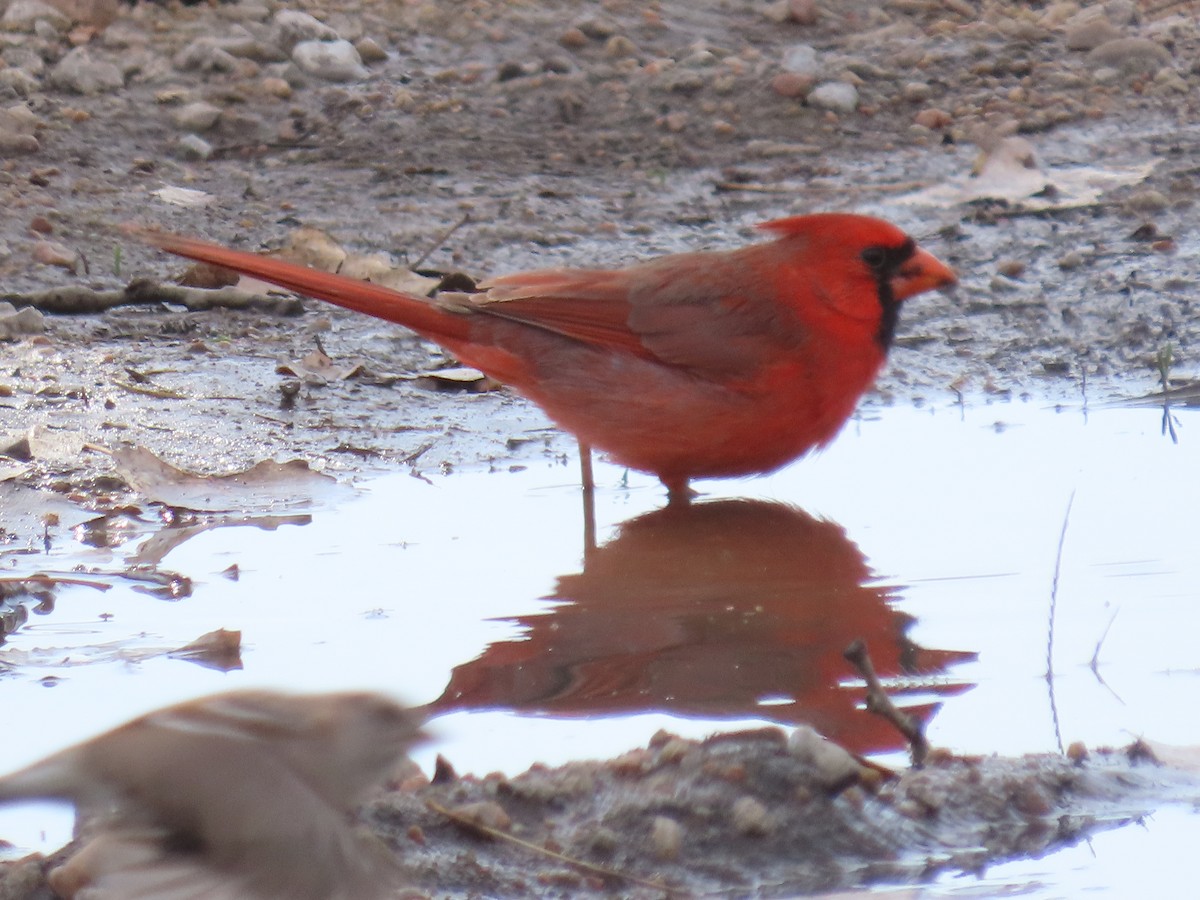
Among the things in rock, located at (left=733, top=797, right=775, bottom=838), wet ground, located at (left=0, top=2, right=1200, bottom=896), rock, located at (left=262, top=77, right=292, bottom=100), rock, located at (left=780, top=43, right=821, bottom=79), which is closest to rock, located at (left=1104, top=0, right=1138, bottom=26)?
wet ground, located at (left=0, top=2, right=1200, bottom=896)

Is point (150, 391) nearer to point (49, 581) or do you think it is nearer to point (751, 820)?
point (49, 581)

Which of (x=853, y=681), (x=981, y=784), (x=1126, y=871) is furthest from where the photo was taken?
(x=853, y=681)

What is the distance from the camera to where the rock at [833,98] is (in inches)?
286

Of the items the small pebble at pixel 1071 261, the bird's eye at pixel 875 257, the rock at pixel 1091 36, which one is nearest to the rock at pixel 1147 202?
the small pebble at pixel 1071 261

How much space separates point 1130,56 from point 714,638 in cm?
550

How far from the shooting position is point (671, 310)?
4.10 metres

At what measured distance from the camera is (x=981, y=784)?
2.30 meters

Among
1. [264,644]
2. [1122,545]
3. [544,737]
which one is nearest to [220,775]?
[544,737]

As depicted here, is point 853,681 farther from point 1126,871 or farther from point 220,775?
point 220,775

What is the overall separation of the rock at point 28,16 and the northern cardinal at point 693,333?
369 centimetres

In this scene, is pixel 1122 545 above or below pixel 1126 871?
above

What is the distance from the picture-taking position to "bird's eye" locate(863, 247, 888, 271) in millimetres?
4156

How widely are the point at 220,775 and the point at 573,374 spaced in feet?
8.54

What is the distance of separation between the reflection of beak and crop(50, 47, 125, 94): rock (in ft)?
13.0
